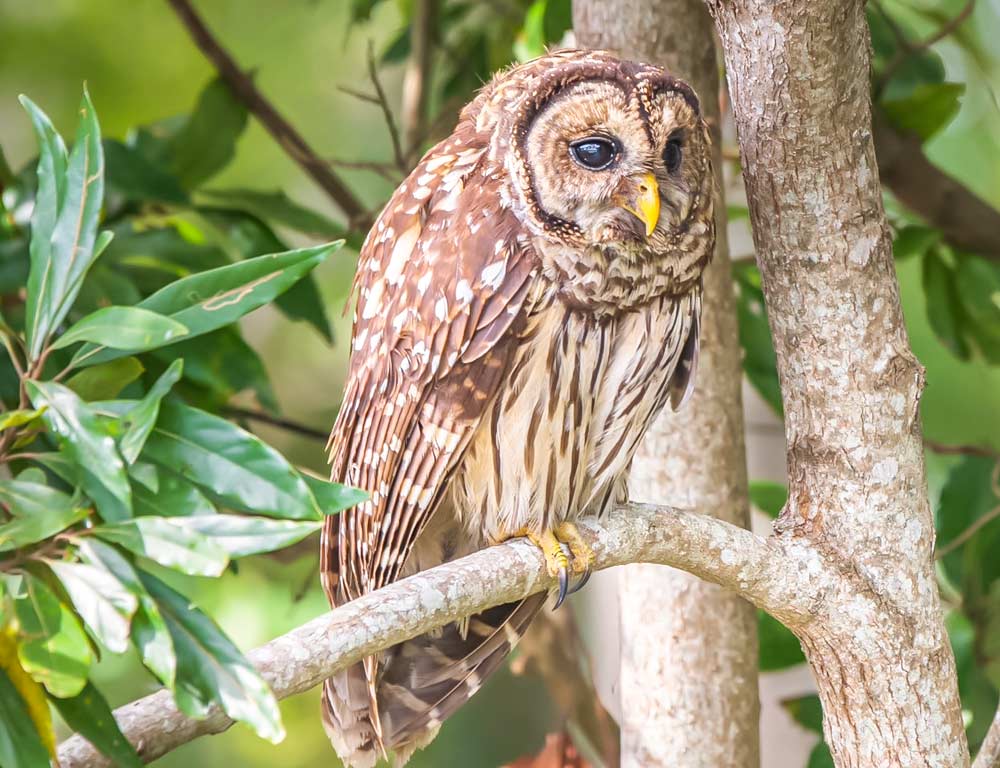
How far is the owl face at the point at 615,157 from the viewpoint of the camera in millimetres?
1527

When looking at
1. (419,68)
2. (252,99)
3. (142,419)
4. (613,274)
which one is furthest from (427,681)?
(419,68)

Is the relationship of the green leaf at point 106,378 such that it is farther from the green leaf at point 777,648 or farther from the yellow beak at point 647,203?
the green leaf at point 777,648

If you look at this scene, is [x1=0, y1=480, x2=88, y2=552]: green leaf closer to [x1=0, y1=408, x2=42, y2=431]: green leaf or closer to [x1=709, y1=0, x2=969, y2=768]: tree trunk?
[x1=0, y1=408, x2=42, y2=431]: green leaf

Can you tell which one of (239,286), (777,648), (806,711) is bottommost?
(806,711)

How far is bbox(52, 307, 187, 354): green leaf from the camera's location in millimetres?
1096

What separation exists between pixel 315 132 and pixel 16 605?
11.7 ft

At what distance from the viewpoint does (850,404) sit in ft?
5.17

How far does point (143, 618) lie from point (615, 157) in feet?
2.83

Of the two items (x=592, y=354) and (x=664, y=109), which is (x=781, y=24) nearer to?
(x=664, y=109)

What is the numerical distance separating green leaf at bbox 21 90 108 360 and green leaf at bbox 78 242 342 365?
0.11m

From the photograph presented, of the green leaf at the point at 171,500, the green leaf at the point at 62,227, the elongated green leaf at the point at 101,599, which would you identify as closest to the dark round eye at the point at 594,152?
the green leaf at the point at 62,227

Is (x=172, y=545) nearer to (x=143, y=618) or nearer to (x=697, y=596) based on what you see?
(x=143, y=618)

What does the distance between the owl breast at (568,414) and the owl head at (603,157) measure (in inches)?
3.7

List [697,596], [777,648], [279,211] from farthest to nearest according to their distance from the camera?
1. [279,211]
2. [777,648]
3. [697,596]
